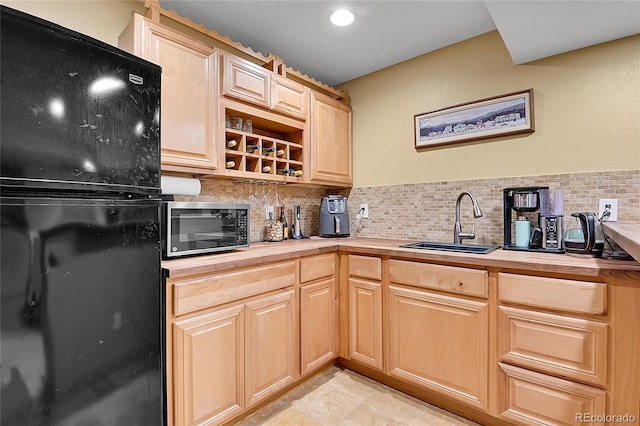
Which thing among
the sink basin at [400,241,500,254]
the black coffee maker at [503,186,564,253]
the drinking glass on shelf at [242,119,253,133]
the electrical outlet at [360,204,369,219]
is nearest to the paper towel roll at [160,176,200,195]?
the drinking glass on shelf at [242,119,253,133]

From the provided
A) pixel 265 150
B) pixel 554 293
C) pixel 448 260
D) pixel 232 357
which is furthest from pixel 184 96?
pixel 554 293

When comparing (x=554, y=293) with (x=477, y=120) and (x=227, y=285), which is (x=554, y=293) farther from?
(x=227, y=285)

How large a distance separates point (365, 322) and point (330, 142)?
141 cm

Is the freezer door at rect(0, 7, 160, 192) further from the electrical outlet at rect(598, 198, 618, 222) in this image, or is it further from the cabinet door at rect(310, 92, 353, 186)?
the electrical outlet at rect(598, 198, 618, 222)

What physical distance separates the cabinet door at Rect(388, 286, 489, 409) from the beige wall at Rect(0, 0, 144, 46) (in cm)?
214

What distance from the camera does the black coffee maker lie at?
1.78 meters

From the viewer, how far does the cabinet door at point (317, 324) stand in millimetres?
1975

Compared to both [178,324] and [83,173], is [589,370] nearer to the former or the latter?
[178,324]

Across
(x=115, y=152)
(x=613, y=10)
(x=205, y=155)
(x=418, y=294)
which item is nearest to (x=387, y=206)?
(x=418, y=294)

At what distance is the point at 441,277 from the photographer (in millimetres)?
1759

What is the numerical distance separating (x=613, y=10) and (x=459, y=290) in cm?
150

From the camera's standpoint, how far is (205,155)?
5.95 ft

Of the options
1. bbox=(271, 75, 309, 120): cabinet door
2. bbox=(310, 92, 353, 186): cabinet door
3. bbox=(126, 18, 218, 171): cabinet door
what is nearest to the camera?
bbox=(126, 18, 218, 171): cabinet door

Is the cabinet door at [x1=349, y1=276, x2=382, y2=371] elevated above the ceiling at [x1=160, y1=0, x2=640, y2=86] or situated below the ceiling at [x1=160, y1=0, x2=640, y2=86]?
below
